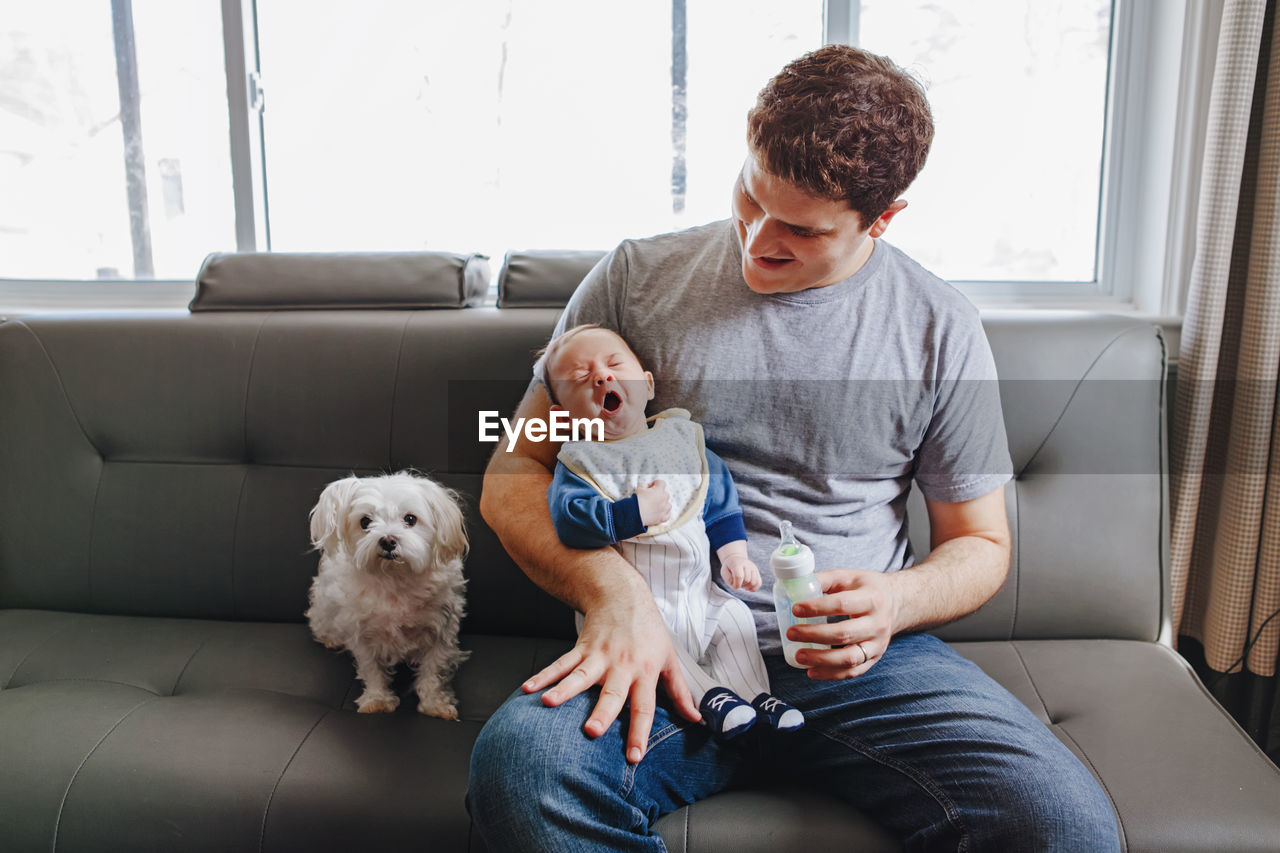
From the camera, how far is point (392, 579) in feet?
4.53

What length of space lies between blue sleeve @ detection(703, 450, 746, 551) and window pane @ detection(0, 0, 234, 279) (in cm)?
171

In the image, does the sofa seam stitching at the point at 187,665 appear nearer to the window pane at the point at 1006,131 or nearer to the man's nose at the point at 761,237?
the man's nose at the point at 761,237

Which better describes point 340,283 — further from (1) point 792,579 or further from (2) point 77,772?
(1) point 792,579

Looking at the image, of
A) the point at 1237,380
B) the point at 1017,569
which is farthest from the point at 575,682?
the point at 1237,380

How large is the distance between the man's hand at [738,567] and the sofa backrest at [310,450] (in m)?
0.46

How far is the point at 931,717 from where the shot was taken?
1040 mm

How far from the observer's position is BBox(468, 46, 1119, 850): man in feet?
3.15

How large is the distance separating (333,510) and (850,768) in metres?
0.86

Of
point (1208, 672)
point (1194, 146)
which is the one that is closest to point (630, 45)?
point (1194, 146)

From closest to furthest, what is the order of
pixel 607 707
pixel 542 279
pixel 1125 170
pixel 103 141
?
1. pixel 607 707
2. pixel 542 279
3. pixel 1125 170
4. pixel 103 141

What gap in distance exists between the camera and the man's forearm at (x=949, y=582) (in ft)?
3.71

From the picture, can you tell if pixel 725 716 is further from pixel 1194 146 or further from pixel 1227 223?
pixel 1194 146

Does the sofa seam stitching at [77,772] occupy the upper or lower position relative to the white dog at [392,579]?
lower

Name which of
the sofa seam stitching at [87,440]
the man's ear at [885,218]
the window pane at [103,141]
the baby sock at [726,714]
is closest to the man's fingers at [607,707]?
the baby sock at [726,714]
